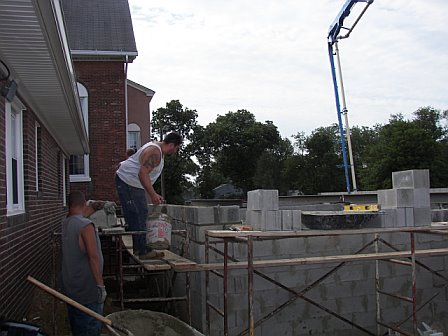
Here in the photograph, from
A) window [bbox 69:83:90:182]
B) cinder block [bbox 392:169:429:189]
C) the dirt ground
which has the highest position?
window [bbox 69:83:90:182]

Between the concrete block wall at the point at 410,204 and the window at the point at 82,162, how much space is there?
10827 millimetres

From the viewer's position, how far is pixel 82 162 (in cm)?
1653

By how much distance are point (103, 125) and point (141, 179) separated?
11310 mm

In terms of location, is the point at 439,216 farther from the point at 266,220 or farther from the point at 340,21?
the point at 340,21

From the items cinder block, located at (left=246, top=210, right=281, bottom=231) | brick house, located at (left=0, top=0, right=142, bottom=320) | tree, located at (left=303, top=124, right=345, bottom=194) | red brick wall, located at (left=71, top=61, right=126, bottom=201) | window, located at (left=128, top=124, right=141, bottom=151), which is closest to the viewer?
brick house, located at (left=0, top=0, right=142, bottom=320)

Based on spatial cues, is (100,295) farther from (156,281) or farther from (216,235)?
(156,281)

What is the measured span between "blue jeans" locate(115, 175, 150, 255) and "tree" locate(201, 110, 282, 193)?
43.9m

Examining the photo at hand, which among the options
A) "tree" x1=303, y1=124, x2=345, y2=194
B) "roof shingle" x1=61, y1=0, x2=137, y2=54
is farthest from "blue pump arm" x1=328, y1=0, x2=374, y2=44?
"tree" x1=303, y1=124, x2=345, y2=194

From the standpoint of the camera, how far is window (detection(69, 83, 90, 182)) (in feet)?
52.7

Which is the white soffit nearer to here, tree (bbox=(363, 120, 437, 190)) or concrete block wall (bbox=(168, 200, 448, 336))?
concrete block wall (bbox=(168, 200, 448, 336))

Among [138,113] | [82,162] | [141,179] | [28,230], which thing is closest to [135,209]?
[141,179]

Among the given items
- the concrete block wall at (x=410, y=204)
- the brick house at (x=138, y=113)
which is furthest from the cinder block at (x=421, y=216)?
the brick house at (x=138, y=113)

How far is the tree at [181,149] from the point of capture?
141 ft

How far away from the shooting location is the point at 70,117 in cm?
849
